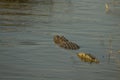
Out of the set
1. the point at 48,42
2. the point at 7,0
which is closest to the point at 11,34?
the point at 48,42

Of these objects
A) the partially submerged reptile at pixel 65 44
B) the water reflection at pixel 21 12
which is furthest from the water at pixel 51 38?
the partially submerged reptile at pixel 65 44

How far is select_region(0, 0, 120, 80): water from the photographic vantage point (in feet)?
37.8

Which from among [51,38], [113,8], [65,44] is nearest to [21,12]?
[113,8]

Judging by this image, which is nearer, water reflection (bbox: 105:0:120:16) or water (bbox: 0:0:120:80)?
water (bbox: 0:0:120:80)

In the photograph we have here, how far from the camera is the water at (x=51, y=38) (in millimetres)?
11508

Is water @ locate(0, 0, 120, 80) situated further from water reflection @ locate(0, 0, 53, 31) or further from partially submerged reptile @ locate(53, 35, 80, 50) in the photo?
partially submerged reptile @ locate(53, 35, 80, 50)

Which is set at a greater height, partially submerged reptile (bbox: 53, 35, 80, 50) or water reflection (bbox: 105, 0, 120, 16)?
water reflection (bbox: 105, 0, 120, 16)

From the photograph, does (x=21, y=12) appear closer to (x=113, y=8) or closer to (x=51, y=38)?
(x=113, y=8)

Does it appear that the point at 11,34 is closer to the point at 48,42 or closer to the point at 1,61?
the point at 48,42

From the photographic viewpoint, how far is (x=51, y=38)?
51.9ft

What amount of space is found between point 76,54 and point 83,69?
1699 millimetres

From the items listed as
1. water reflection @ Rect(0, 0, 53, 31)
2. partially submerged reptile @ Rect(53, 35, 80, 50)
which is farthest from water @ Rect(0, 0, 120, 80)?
partially submerged reptile @ Rect(53, 35, 80, 50)

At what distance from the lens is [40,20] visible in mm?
20062

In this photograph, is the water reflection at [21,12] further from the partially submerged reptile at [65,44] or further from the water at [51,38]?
the partially submerged reptile at [65,44]
